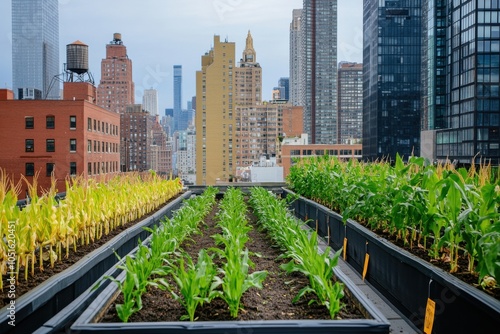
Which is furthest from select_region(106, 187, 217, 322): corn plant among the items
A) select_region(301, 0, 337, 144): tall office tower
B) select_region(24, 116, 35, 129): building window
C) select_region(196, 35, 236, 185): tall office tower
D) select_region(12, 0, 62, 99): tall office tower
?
select_region(301, 0, 337, 144): tall office tower

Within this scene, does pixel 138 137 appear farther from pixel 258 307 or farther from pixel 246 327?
pixel 246 327

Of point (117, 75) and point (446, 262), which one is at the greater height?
point (117, 75)

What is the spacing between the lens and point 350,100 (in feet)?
548

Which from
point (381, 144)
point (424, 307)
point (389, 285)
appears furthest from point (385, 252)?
point (381, 144)

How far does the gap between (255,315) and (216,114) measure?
89.6m

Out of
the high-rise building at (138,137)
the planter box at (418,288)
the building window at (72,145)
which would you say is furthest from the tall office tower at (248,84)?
the planter box at (418,288)

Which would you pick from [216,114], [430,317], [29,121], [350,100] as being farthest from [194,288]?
[350,100]

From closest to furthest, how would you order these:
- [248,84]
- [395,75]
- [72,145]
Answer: [72,145]
[395,75]
[248,84]

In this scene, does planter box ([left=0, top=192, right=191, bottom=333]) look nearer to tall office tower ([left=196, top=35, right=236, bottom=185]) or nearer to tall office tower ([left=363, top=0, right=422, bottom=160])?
tall office tower ([left=196, top=35, right=236, bottom=185])

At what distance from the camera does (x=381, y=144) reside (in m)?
85.3

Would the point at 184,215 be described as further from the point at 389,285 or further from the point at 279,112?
the point at 279,112

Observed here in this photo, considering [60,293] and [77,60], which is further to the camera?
[77,60]

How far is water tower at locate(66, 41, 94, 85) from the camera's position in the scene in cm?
3703

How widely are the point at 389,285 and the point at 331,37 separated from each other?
575 ft
